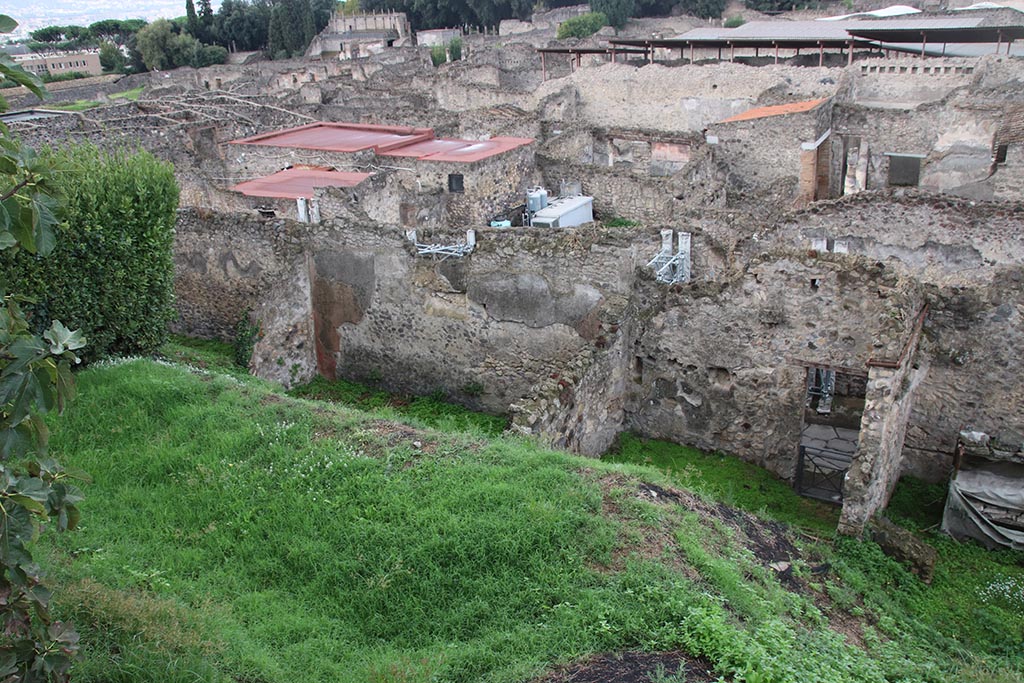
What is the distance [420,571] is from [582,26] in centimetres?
5484

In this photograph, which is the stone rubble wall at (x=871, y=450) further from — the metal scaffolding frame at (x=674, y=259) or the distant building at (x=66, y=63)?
the distant building at (x=66, y=63)

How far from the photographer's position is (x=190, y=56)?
66.3 metres

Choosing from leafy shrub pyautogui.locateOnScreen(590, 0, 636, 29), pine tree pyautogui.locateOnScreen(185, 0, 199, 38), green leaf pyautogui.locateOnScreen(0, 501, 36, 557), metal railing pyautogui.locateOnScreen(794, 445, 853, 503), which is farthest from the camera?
pine tree pyautogui.locateOnScreen(185, 0, 199, 38)

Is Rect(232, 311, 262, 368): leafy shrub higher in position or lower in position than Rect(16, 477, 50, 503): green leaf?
lower

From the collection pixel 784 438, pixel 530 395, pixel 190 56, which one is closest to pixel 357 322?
pixel 530 395

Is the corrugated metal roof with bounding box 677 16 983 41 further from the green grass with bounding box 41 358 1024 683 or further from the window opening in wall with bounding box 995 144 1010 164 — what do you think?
the green grass with bounding box 41 358 1024 683

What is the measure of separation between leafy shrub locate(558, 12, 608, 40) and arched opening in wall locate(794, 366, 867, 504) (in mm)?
47988

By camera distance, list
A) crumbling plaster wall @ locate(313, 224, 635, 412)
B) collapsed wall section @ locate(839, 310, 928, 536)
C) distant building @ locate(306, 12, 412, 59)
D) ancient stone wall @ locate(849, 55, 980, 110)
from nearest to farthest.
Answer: collapsed wall section @ locate(839, 310, 928, 536) → crumbling plaster wall @ locate(313, 224, 635, 412) → ancient stone wall @ locate(849, 55, 980, 110) → distant building @ locate(306, 12, 412, 59)

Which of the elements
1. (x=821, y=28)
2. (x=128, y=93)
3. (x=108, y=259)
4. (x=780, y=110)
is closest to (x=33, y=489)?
(x=108, y=259)

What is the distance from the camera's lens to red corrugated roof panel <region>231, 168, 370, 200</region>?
16.9 metres

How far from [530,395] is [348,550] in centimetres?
339

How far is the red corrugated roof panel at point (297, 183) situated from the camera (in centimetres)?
1692

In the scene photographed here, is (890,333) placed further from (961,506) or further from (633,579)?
(633,579)

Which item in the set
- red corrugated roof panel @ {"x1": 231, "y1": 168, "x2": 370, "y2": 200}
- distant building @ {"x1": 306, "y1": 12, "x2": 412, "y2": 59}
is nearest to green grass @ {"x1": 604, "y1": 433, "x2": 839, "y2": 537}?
red corrugated roof panel @ {"x1": 231, "y1": 168, "x2": 370, "y2": 200}
